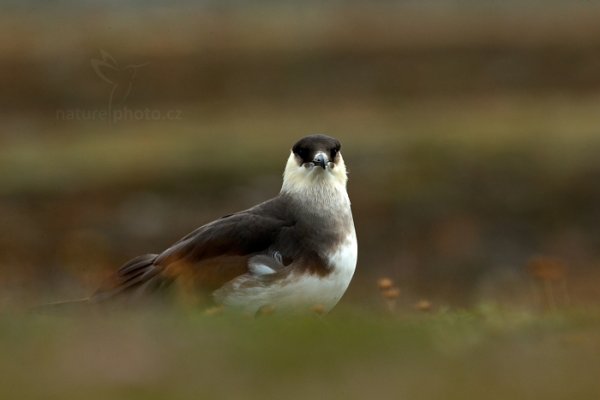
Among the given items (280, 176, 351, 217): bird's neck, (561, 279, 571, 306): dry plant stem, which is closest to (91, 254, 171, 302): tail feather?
(280, 176, 351, 217): bird's neck

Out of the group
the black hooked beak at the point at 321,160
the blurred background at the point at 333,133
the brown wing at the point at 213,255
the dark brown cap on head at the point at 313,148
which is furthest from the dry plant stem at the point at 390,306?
the dark brown cap on head at the point at 313,148

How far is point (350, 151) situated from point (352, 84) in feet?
27.3

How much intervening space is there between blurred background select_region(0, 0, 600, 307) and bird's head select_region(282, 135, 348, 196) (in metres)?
1.71

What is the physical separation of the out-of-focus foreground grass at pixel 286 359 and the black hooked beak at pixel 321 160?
2641mm

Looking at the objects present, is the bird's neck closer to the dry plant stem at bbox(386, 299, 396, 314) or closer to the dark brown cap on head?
the dark brown cap on head

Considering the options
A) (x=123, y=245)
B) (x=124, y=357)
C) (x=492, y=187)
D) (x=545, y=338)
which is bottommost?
(x=124, y=357)

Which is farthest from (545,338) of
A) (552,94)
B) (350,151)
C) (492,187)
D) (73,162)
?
(552,94)

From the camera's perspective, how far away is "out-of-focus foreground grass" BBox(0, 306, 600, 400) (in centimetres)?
631

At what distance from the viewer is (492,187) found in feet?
69.1

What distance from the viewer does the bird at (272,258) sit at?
31.8ft

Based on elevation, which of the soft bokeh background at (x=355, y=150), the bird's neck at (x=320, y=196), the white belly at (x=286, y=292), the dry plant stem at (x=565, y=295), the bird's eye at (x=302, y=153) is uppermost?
the soft bokeh background at (x=355, y=150)

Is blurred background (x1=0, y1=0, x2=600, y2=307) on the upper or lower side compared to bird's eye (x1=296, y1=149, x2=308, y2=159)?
upper

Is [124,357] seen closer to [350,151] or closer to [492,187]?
[492,187]

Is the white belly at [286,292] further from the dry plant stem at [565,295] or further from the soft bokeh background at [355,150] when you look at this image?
the dry plant stem at [565,295]
